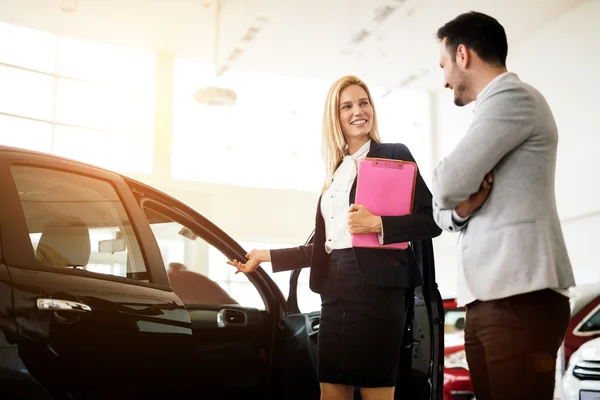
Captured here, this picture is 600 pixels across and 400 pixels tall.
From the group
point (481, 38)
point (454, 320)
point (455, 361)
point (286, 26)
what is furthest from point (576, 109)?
point (481, 38)

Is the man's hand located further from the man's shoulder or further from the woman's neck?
the woman's neck

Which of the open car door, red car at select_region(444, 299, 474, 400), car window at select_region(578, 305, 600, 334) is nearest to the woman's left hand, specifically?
the open car door

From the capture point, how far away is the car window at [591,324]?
362 cm

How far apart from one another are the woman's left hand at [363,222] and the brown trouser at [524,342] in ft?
1.56

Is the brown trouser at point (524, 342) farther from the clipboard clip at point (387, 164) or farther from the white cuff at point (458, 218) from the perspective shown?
the clipboard clip at point (387, 164)

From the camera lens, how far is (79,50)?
11.7m

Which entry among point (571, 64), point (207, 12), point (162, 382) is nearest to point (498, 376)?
point (162, 382)

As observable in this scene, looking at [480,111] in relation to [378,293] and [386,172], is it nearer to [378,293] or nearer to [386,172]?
[386,172]

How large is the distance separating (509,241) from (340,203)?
2.21 feet

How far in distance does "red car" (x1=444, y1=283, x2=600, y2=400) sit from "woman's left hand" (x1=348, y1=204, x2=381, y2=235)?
1.78m

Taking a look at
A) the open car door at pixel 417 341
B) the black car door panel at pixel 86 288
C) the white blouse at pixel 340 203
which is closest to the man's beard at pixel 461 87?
the white blouse at pixel 340 203

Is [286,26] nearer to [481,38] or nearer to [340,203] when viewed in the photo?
[340,203]

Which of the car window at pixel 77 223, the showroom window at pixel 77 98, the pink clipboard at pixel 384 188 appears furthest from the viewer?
the showroom window at pixel 77 98

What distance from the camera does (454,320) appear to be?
15.3ft
